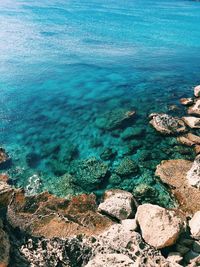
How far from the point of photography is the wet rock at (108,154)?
93.0 feet

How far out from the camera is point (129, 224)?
20.0 meters

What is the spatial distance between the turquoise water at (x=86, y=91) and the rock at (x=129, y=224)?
3.73m

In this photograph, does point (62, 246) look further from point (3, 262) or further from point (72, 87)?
point (72, 87)

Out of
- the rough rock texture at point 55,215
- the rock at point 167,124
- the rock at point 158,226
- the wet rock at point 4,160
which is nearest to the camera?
the rock at point 158,226

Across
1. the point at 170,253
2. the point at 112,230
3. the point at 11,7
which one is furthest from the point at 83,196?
the point at 11,7

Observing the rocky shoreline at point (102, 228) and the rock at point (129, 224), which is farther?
the rock at point (129, 224)

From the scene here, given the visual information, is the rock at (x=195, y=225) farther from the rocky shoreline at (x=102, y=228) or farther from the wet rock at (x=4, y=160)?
the wet rock at (x=4, y=160)

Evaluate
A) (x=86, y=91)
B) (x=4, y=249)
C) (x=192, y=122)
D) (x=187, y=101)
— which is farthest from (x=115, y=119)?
(x=4, y=249)

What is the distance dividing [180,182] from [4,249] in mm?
13788

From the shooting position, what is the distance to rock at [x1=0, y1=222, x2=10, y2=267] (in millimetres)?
15029

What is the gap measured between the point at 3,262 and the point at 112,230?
6217 mm

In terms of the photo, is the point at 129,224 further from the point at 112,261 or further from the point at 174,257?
the point at 112,261

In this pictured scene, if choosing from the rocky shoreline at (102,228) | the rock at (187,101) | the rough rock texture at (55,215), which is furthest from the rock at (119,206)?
the rock at (187,101)

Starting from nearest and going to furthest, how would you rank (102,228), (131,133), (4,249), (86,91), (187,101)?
1. (4,249)
2. (102,228)
3. (131,133)
4. (187,101)
5. (86,91)
